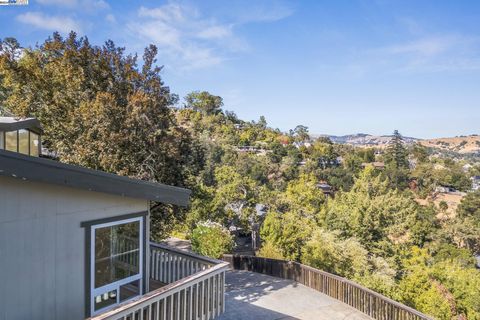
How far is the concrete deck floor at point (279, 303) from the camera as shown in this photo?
9102 mm

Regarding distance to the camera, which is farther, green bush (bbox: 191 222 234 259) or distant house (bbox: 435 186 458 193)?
distant house (bbox: 435 186 458 193)

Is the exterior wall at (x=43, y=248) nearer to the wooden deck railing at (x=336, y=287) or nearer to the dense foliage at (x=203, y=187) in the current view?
the dense foliage at (x=203, y=187)

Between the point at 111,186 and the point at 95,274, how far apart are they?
4.68ft

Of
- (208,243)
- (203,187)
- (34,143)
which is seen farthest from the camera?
(203,187)

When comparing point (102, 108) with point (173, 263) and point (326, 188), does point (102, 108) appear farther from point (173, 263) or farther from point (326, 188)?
point (326, 188)

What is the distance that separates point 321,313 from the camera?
9.38 metres

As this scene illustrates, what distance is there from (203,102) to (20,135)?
65.4m

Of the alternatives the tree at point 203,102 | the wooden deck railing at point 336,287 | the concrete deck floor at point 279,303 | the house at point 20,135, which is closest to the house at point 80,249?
the concrete deck floor at point 279,303

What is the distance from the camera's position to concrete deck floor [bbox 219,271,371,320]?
910 cm

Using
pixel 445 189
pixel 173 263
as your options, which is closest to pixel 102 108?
pixel 173 263

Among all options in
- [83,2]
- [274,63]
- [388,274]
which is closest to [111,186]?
[83,2]

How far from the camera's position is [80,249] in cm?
493

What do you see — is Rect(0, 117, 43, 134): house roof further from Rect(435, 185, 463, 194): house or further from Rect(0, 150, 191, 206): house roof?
Rect(435, 185, 463, 194): house

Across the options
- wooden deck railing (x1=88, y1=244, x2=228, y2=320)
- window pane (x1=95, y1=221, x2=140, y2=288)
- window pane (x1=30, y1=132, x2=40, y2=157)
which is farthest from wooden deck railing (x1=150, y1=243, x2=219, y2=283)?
window pane (x1=30, y1=132, x2=40, y2=157)
